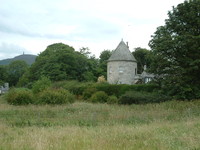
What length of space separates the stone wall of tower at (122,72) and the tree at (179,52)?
15.1 metres

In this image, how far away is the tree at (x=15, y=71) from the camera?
7681 centimetres

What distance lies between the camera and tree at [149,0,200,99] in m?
21.8

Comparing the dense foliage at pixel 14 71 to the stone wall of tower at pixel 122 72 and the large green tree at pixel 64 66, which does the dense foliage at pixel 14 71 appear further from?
the stone wall of tower at pixel 122 72

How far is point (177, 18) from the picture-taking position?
76.7ft

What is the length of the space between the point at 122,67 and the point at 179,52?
54.9ft

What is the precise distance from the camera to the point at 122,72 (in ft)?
128

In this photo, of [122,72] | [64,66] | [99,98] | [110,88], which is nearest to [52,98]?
[99,98]

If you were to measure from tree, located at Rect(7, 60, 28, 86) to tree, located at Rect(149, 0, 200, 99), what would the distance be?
61.4 m

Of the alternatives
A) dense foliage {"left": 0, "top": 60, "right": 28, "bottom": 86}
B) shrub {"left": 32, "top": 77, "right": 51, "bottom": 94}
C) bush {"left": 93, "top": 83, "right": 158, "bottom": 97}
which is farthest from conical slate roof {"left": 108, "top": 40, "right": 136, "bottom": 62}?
dense foliage {"left": 0, "top": 60, "right": 28, "bottom": 86}

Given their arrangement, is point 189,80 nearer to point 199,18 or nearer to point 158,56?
point 158,56

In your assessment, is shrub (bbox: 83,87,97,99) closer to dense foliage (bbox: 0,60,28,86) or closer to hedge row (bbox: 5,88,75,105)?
hedge row (bbox: 5,88,75,105)

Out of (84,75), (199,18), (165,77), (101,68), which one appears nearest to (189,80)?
(165,77)

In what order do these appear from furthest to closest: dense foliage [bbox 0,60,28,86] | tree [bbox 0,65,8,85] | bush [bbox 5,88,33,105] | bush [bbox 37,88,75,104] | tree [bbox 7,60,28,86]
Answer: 1. tree [bbox 7,60,28,86]
2. dense foliage [bbox 0,60,28,86]
3. tree [bbox 0,65,8,85]
4. bush [bbox 5,88,33,105]
5. bush [bbox 37,88,75,104]

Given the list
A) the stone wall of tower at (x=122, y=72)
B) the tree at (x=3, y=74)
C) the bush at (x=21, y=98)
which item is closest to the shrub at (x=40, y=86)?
the bush at (x=21, y=98)
